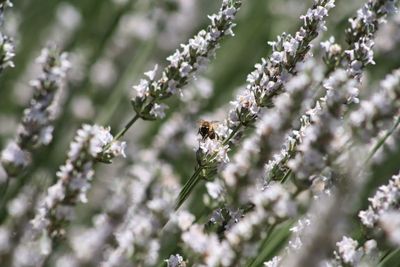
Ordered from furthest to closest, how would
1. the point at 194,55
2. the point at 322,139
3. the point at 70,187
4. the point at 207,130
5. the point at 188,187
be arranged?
1. the point at 207,130
2. the point at 188,187
3. the point at 194,55
4. the point at 70,187
5. the point at 322,139

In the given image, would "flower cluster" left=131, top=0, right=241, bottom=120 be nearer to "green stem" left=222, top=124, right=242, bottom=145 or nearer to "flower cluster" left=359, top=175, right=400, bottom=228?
"green stem" left=222, top=124, right=242, bottom=145

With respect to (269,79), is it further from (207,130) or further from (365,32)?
(207,130)

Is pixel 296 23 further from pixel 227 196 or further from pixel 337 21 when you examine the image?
pixel 227 196

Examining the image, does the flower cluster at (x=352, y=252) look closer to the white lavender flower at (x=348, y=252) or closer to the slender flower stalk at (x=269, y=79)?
the white lavender flower at (x=348, y=252)

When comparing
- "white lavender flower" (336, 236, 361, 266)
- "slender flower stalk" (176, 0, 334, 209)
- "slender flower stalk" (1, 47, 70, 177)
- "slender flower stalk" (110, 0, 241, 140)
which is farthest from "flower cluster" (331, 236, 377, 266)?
"slender flower stalk" (1, 47, 70, 177)

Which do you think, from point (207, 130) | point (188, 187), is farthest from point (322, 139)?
point (207, 130)
